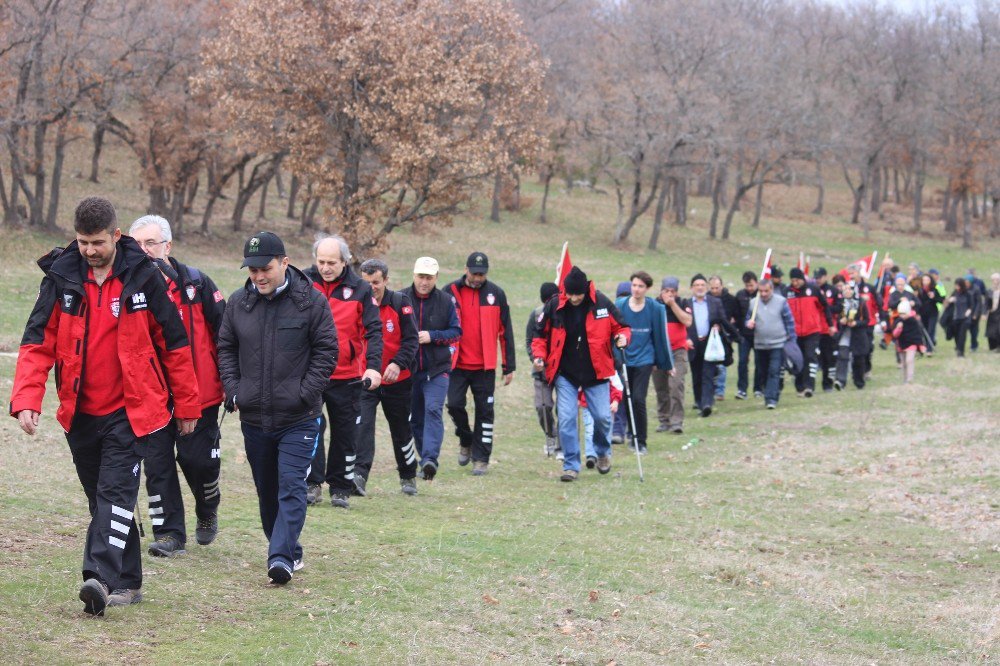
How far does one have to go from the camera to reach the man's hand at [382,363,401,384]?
952 centimetres

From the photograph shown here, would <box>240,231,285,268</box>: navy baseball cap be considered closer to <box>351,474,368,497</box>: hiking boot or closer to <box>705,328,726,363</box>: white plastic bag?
<box>351,474,368,497</box>: hiking boot

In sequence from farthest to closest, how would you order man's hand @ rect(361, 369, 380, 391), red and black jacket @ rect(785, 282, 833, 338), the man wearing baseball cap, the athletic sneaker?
red and black jacket @ rect(785, 282, 833, 338)
the man wearing baseball cap
man's hand @ rect(361, 369, 380, 391)
the athletic sneaker

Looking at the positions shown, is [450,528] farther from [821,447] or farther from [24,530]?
[821,447]

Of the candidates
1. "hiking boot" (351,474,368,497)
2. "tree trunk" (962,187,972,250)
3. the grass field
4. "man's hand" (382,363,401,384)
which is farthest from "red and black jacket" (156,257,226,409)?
"tree trunk" (962,187,972,250)

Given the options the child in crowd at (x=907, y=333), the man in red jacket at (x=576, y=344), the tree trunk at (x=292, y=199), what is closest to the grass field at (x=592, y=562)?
the man in red jacket at (x=576, y=344)

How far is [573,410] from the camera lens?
11.7 meters

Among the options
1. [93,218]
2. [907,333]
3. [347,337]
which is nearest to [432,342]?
[347,337]

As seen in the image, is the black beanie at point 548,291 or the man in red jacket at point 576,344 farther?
the black beanie at point 548,291

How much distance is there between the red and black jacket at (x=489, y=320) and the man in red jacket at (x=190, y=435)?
441 cm

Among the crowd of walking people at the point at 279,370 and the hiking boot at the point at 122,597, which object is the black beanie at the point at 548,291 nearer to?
the crowd of walking people at the point at 279,370

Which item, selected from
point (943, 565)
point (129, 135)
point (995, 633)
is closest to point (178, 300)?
point (995, 633)

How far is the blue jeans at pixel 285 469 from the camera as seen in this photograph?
6785 mm

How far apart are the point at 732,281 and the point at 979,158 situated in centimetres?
2471

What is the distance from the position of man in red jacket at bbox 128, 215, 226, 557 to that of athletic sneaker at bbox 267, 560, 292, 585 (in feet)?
2.92
